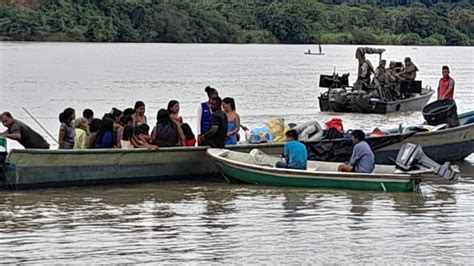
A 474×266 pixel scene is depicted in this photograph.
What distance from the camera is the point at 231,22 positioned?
5276 inches

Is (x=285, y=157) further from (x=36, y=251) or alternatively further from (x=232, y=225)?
(x=36, y=251)

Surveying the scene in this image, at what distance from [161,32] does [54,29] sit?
49.3 feet

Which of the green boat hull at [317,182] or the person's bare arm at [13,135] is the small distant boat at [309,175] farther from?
the person's bare arm at [13,135]

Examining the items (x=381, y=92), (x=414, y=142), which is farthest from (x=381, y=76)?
(x=414, y=142)

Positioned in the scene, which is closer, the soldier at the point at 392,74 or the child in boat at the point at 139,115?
the child in boat at the point at 139,115

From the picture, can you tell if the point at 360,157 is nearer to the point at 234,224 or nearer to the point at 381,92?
the point at 234,224

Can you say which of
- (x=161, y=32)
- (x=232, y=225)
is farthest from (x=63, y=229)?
(x=161, y=32)

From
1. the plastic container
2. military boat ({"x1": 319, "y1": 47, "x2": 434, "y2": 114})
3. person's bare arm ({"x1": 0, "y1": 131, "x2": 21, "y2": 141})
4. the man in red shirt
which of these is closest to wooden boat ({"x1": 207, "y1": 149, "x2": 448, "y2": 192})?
person's bare arm ({"x1": 0, "y1": 131, "x2": 21, "y2": 141})

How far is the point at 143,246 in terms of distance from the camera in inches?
454

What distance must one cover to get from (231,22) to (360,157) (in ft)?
394

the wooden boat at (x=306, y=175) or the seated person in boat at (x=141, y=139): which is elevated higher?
the seated person in boat at (x=141, y=139)

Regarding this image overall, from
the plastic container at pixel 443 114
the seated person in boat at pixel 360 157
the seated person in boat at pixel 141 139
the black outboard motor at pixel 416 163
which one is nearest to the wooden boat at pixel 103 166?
the seated person in boat at pixel 141 139

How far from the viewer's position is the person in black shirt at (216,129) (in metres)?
15.9

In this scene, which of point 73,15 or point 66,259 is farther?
point 73,15
